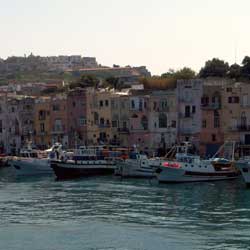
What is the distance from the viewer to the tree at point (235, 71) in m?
101

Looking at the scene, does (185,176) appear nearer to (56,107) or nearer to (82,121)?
(82,121)

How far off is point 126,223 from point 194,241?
617cm

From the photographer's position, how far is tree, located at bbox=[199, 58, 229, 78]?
10650cm

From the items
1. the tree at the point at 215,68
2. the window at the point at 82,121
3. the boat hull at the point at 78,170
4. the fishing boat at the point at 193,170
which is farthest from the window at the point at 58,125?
the fishing boat at the point at 193,170

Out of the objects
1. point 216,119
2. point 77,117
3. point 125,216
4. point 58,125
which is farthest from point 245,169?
point 58,125

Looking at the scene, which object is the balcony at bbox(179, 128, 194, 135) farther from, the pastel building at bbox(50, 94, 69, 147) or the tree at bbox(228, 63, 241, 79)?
the tree at bbox(228, 63, 241, 79)

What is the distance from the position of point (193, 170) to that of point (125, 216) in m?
21.4

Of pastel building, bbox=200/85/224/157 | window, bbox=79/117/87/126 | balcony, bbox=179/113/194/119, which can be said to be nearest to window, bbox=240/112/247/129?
pastel building, bbox=200/85/224/157

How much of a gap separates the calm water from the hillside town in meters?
17.5

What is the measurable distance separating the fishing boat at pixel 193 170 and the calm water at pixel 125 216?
1478 millimetres

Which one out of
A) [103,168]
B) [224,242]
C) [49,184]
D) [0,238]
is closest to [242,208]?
[224,242]

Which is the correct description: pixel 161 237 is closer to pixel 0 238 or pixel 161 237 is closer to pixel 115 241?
pixel 115 241

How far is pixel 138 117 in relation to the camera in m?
85.2

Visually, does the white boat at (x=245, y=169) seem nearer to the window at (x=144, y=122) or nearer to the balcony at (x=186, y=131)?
the balcony at (x=186, y=131)
